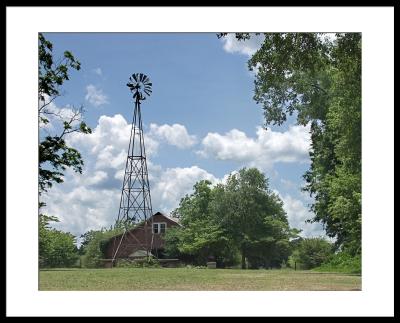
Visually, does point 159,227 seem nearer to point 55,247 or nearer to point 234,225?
point 234,225

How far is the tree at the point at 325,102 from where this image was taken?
43.1ft

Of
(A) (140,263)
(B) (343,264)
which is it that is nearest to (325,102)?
(B) (343,264)

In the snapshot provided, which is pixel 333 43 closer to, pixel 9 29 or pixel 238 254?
pixel 9 29

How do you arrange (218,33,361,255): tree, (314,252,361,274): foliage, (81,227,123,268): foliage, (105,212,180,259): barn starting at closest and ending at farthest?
(218,33,361,255): tree → (314,252,361,274): foliage → (81,227,123,268): foliage → (105,212,180,259): barn

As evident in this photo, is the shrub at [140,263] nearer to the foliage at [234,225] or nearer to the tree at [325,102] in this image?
the foliage at [234,225]

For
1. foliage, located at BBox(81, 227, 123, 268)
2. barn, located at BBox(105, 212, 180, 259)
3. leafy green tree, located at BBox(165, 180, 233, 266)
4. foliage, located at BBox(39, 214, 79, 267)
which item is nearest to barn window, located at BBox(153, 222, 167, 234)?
barn, located at BBox(105, 212, 180, 259)

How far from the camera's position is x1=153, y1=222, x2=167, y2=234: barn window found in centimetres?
2503

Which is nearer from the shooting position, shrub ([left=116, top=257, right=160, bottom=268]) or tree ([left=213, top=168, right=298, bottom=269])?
shrub ([left=116, top=257, right=160, bottom=268])

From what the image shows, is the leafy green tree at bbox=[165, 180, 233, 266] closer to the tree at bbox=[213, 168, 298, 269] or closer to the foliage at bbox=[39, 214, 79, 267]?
the tree at bbox=[213, 168, 298, 269]

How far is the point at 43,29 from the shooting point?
29.2ft

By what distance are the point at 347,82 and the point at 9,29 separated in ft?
24.6

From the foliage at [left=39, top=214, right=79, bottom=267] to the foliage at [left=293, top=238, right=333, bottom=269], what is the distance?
7.84 m

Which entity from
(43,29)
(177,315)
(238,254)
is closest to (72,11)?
(43,29)

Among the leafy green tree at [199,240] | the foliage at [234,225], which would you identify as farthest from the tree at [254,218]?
the leafy green tree at [199,240]
